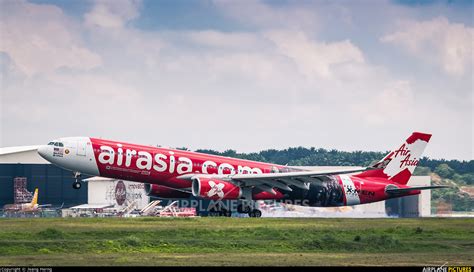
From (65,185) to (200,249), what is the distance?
7628cm

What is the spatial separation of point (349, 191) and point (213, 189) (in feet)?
42.5

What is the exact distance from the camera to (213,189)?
232 ft

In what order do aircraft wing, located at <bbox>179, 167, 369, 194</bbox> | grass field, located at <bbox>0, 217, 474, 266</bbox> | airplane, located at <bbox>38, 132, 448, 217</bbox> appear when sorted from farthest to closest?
aircraft wing, located at <bbox>179, 167, 369, 194</bbox> < airplane, located at <bbox>38, 132, 448, 217</bbox> < grass field, located at <bbox>0, 217, 474, 266</bbox>

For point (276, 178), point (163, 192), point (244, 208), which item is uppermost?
point (276, 178)

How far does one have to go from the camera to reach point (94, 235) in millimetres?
50688

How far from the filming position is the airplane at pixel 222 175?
232 ft

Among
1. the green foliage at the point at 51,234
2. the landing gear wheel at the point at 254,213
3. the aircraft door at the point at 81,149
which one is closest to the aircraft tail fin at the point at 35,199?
the aircraft door at the point at 81,149

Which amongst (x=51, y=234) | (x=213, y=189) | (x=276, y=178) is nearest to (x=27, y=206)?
(x=213, y=189)

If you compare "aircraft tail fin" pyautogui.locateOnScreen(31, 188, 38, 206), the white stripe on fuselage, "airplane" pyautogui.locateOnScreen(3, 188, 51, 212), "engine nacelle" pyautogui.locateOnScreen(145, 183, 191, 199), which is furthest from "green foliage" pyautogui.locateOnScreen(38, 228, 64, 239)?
"aircraft tail fin" pyautogui.locateOnScreen(31, 188, 38, 206)

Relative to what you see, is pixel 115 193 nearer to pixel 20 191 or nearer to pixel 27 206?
pixel 27 206

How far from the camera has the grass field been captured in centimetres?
4194

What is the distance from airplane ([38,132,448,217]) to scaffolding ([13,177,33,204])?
41.4m

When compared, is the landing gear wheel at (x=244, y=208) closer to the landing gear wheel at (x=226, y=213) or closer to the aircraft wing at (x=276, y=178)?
the landing gear wheel at (x=226, y=213)

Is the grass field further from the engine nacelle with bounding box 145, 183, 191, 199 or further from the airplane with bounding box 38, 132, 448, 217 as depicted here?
the engine nacelle with bounding box 145, 183, 191, 199
